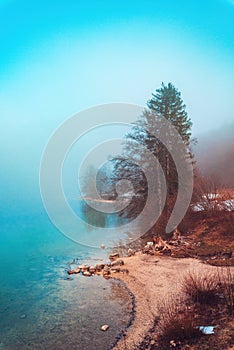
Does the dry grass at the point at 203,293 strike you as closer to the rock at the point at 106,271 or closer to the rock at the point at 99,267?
the rock at the point at 106,271

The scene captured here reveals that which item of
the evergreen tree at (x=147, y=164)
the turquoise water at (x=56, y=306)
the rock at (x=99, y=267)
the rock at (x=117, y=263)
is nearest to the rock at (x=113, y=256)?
the turquoise water at (x=56, y=306)

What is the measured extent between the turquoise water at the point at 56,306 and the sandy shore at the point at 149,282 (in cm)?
46

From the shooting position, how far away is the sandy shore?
8.04 metres

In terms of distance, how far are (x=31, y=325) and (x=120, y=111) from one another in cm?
1600

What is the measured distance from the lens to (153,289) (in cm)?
1102

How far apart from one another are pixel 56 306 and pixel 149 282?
4.30 meters

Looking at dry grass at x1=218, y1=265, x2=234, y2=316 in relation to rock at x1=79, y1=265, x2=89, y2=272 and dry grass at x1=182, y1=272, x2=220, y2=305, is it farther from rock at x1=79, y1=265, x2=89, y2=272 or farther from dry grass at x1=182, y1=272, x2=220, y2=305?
rock at x1=79, y1=265, x2=89, y2=272

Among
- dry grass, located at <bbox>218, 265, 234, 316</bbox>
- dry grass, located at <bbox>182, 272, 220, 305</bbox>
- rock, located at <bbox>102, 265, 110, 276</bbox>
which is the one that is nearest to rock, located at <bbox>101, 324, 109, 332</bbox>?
dry grass, located at <bbox>182, 272, 220, 305</bbox>

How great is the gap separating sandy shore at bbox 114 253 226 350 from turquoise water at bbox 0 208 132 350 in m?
0.46

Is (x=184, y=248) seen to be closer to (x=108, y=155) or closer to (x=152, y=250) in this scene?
(x=152, y=250)

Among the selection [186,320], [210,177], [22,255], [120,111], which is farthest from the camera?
[210,177]

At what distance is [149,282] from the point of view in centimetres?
1190

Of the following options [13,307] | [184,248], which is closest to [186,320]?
[13,307]

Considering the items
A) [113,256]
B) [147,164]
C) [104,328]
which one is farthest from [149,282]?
[147,164]
